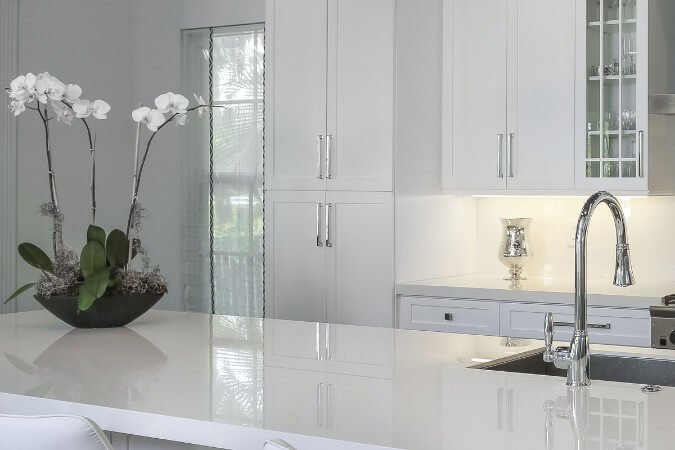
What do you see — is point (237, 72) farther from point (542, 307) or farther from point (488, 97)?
point (542, 307)

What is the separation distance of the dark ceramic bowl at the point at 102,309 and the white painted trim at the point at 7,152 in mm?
2345

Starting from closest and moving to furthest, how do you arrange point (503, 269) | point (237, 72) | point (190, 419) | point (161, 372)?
point (190, 419), point (161, 372), point (503, 269), point (237, 72)

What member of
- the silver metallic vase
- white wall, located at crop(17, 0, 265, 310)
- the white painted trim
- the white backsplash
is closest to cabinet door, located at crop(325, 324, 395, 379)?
the silver metallic vase

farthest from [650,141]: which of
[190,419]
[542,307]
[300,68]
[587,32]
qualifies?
[190,419]

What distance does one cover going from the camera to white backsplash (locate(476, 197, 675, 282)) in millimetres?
4578

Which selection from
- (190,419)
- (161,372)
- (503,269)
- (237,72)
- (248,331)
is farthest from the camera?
(237,72)

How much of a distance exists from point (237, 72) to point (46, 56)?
1029 mm

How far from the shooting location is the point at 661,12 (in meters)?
4.37

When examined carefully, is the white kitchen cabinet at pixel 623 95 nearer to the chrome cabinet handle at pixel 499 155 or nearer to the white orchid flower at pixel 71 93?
the chrome cabinet handle at pixel 499 155

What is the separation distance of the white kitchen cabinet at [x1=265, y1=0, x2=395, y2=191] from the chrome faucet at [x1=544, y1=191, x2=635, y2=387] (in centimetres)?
243

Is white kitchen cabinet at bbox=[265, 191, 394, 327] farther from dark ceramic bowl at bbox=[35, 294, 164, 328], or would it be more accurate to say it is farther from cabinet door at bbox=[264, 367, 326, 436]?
cabinet door at bbox=[264, 367, 326, 436]

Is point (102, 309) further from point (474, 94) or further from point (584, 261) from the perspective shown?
point (474, 94)

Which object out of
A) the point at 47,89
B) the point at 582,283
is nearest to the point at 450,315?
the point at 47,89

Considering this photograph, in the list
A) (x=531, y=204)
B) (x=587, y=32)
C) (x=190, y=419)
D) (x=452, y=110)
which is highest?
(x=587, y=32)
